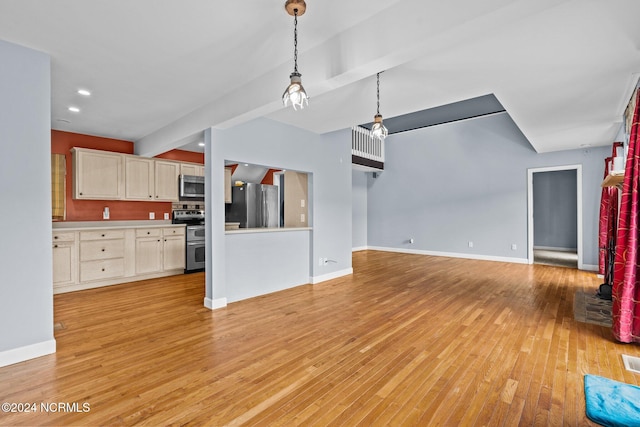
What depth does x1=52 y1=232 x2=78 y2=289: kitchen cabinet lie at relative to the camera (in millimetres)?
4484

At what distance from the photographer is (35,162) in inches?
103

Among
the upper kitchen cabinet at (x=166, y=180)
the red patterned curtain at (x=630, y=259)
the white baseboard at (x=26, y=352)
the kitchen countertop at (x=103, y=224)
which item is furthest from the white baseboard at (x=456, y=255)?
the white baseboard at (x=26, y=352)

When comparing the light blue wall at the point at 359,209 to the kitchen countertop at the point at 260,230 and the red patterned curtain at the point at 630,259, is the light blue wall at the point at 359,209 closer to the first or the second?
the kitchen countertop at the point at 260,230

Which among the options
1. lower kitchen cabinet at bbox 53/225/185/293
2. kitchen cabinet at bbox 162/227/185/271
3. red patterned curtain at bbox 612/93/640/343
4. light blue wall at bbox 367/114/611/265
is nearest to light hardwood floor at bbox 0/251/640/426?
red patterned curtain at bbox 612/93/640/343

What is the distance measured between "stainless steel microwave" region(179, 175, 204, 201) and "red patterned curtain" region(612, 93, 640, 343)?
6435mm

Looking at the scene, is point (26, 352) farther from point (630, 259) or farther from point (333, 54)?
point (630, 259)

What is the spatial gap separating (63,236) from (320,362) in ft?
14.6

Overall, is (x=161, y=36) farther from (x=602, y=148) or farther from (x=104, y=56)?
(x=602, y=148)

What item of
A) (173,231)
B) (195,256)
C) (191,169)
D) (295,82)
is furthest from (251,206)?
(295,82)

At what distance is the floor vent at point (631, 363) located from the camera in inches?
92.9

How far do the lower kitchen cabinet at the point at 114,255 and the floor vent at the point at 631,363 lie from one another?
6185 mm

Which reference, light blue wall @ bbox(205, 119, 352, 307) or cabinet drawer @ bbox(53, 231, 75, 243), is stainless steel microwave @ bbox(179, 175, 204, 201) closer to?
cabinet drawer @ bbox(53, 231, 75, 243)

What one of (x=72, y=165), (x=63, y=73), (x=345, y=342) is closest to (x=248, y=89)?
(x=63, y=73)

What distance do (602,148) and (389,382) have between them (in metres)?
7.10
